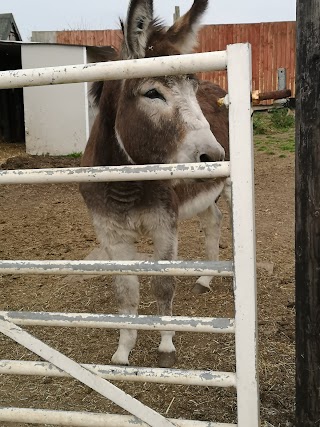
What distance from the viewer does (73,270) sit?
1812mm

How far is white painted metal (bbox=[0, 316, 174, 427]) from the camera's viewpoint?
1777 millimetres

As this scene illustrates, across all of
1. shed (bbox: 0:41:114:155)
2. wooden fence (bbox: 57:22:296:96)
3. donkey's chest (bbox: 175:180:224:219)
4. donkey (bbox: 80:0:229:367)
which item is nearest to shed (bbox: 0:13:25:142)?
shed (bbox: 0:41:114:155)

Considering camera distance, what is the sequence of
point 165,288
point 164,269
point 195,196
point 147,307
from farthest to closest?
point 147,307 < point 195,196 < point 165,288 < point 164,269

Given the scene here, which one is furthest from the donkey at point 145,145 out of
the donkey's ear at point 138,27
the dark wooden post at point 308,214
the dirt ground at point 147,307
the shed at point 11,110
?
the shed at point 11,110

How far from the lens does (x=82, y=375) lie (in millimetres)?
1804

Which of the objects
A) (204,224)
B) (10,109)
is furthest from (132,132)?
(10,109)

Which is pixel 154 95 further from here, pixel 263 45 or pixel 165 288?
pixel 263 45

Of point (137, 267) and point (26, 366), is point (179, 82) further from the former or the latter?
point (26, 366)

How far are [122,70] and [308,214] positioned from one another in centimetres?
82

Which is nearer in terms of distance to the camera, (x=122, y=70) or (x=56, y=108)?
(x=122, y=70)

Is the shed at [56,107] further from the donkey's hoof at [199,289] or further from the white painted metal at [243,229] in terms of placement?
the white painted metal at [243,229]

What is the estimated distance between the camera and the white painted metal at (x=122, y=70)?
158cm

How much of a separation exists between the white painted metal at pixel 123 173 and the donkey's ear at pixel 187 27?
1.52 metres

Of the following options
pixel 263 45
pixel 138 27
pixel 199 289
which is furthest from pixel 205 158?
pixel 263 45
